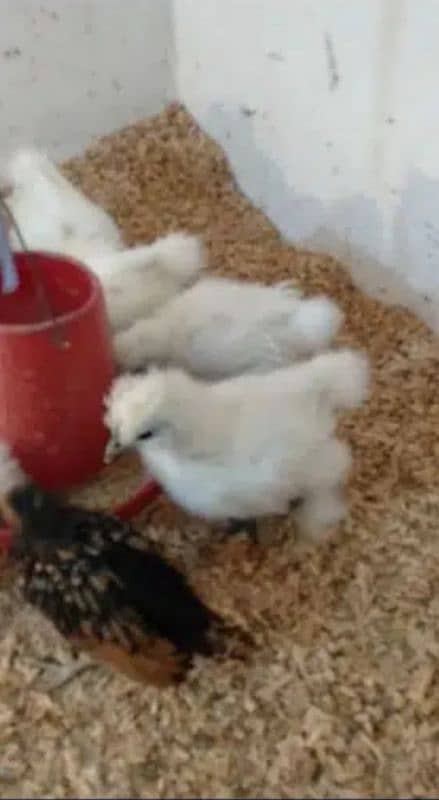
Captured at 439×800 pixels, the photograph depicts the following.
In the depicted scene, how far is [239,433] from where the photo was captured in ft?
5.36

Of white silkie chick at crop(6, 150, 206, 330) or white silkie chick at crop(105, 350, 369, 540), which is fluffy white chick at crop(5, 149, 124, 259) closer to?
white silkie chick at crop(6, 150, 206, 330)

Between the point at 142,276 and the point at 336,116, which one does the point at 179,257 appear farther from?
the point at 336,116

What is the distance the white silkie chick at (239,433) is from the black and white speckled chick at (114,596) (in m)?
0.12

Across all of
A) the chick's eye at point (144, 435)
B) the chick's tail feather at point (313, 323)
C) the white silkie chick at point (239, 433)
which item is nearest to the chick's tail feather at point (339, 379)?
the white silkie chick at point (239, 433)

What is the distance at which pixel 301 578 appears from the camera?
1680 millimetres

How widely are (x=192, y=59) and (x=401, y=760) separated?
1.54m

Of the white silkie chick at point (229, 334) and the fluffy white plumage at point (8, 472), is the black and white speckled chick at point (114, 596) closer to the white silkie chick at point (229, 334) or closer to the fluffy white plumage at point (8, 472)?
the fluffy white plumage at point (8, 472)

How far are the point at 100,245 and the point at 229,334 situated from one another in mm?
354

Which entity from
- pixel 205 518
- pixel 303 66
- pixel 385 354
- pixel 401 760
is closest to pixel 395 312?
pixel 385 354

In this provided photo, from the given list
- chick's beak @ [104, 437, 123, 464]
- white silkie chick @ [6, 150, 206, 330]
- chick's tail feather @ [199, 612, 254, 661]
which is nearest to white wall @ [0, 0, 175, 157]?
white silkie chick @ [6, 150, 206, 330]

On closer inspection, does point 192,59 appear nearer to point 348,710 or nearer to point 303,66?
point 303,66

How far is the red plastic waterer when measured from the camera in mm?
1654

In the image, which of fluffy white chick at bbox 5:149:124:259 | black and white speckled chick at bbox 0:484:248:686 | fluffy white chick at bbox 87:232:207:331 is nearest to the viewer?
black and white speckled chick at bbox 0:484:248:686

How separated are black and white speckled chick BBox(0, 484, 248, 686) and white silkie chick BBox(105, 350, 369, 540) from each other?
0.12 meters
